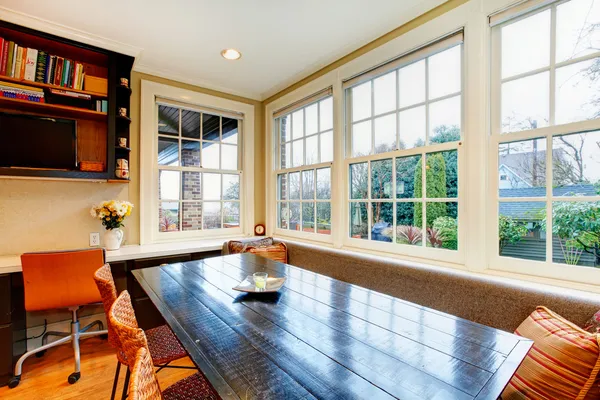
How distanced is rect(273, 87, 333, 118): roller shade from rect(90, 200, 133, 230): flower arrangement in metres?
1.92

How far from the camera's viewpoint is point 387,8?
1.97 m

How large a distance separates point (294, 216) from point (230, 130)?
1.33m

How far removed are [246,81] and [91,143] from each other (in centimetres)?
164

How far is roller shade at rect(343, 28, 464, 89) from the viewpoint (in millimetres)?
1862

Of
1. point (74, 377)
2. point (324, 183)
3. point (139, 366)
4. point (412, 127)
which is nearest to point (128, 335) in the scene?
point (139, 366)

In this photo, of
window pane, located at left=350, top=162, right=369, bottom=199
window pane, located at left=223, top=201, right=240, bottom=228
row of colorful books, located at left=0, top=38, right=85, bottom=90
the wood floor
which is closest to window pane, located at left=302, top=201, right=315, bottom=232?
window pane, located at left=350, top=162, right=369, bottom=199

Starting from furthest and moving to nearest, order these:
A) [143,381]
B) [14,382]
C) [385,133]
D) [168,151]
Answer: [168,151] → [385,133] → [14,382] → [143,381]

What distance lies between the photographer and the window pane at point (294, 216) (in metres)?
3.16

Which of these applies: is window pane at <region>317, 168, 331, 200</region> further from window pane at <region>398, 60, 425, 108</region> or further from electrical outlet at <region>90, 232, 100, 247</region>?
electrical outlet at <region>90, 232, 100, 247</region>

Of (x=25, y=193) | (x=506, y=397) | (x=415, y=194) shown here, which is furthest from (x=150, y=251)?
(x=506, y=397)

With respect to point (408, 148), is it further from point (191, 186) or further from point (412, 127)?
point (191, 186)

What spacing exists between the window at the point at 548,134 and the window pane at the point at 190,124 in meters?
2.79

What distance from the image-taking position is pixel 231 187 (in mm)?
3461

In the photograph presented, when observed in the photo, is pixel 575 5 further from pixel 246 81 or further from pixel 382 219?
pixel 246 81
